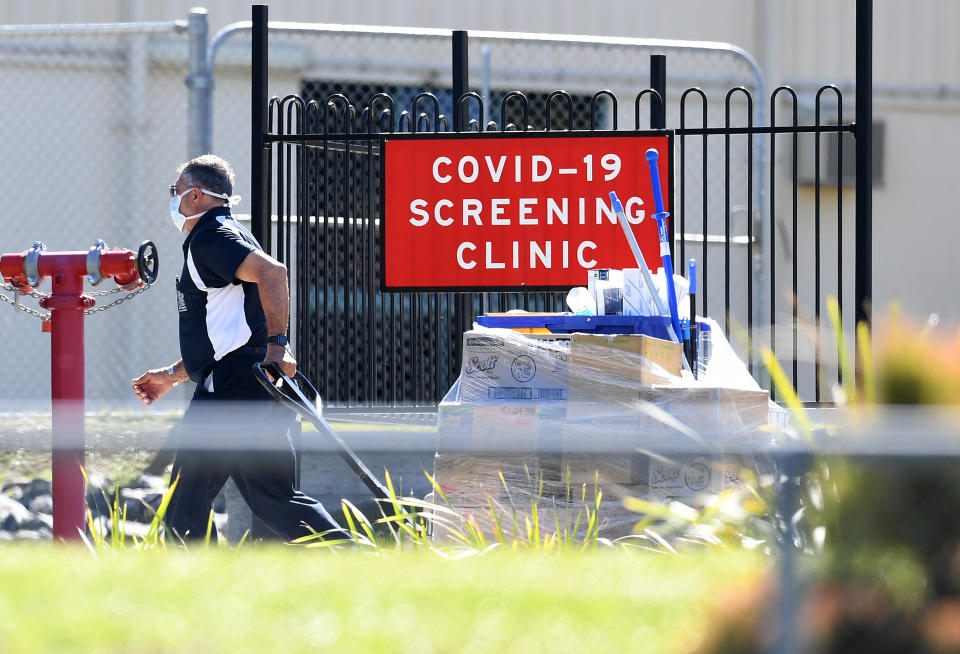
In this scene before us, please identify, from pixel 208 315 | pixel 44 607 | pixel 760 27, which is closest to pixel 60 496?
pixel 208 315

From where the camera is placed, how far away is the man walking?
5.20 m

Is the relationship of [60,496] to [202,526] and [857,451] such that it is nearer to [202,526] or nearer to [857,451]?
[202,526]

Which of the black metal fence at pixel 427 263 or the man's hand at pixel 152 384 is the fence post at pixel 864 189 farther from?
the man's hand at pixel 152 384

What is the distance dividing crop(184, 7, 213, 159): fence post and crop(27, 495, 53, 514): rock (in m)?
2.07

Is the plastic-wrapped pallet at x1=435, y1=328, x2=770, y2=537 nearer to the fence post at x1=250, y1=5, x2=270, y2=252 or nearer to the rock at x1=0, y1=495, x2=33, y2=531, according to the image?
the fence post at x1=250, y1=5, x2=270, y2=252

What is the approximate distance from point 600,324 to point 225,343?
1.53 metres

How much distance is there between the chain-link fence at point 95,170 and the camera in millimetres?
9203

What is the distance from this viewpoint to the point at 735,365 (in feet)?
17.2

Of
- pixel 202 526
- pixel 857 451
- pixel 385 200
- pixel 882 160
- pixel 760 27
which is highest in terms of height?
pixel 760 27

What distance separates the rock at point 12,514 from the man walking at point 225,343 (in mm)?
1706

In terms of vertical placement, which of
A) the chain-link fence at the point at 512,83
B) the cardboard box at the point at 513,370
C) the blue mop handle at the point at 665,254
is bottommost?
the cardboard box at the point at 513,370

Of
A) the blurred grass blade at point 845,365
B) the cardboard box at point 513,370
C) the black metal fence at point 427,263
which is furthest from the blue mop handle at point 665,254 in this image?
the blurred grass blade at point 845,365

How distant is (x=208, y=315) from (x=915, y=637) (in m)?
3.57

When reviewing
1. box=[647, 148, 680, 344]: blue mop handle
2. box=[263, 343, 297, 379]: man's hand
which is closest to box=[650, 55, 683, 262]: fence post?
box=[647, 148, 680, 344]: blue mop handle
